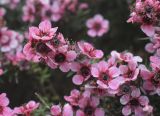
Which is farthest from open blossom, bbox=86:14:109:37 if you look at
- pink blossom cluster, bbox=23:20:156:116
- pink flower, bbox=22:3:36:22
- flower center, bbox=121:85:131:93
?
flower center, bbox=121:85:131:93

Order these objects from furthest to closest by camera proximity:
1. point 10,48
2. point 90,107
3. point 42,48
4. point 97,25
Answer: point 97,25
point 10,48
point 90,107
point 42,48

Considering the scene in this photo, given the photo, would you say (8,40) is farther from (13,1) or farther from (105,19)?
(105,19)

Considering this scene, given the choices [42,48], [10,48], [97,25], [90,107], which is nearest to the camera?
[42,48]

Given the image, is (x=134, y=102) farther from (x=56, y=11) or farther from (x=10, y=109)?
(x=56, y=11)

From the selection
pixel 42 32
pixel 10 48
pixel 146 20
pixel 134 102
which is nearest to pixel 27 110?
pixel 42 32

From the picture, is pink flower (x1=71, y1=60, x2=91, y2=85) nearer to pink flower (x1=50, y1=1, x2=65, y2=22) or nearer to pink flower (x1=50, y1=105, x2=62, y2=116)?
pink flower (x1=50, y1=105, x2=62, y2=116)

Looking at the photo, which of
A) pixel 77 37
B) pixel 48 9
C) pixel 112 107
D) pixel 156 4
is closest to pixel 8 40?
pixel 48 9
